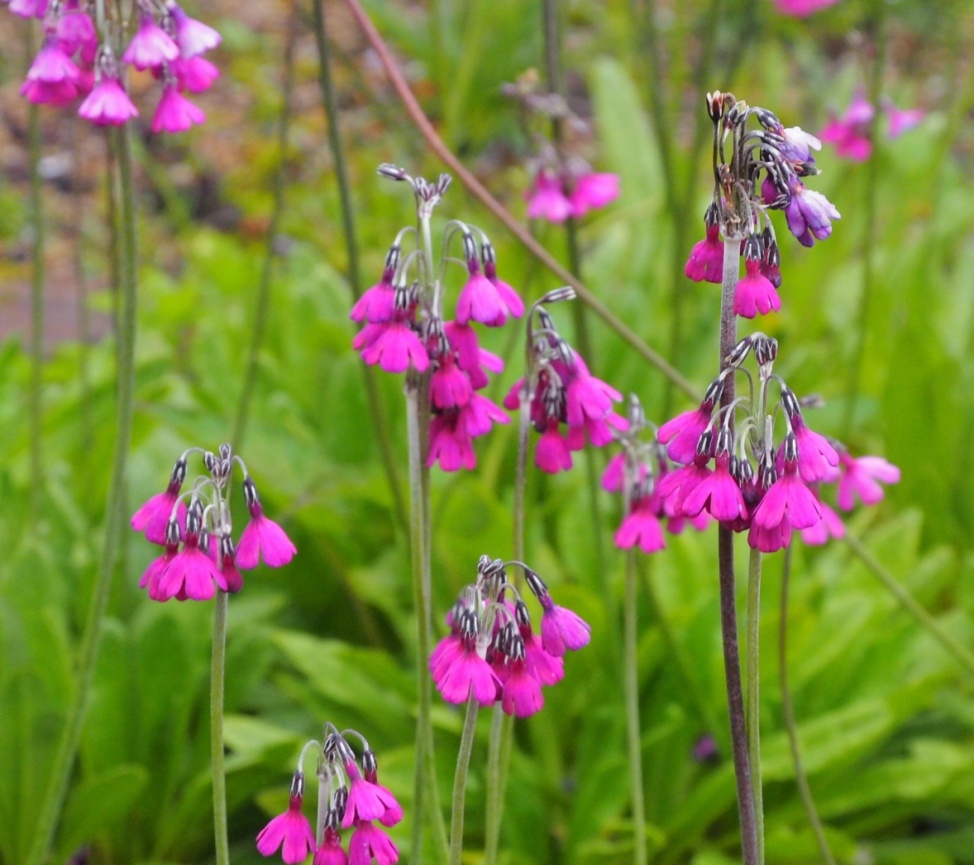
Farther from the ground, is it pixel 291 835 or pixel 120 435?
pixel 120 435

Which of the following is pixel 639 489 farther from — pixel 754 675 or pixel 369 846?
pixel 369 846

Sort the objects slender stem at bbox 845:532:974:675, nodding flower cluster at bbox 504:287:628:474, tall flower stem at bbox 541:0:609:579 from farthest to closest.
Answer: tall flower stem at bbox 541:0:609:579
slender stem at bbox 845:532:974:675
nodding flower cluster at bbox 504:287:628:474

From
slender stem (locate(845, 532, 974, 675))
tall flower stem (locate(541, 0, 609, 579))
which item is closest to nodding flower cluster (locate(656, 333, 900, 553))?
slender stem (locate(845, 532, 974, 675))

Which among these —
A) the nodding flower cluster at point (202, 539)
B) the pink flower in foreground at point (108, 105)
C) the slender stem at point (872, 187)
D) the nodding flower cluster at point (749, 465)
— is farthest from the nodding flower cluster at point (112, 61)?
the slender stem at point (872, 187)

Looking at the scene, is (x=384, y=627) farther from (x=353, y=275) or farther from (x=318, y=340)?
(x=353, y=275)

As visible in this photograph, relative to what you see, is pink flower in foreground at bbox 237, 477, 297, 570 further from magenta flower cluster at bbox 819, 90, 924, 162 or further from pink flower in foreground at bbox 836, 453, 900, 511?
magenta flower cluster at bbox 819, 90, 924, 162

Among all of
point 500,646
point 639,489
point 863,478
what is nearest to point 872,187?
point 863,478
